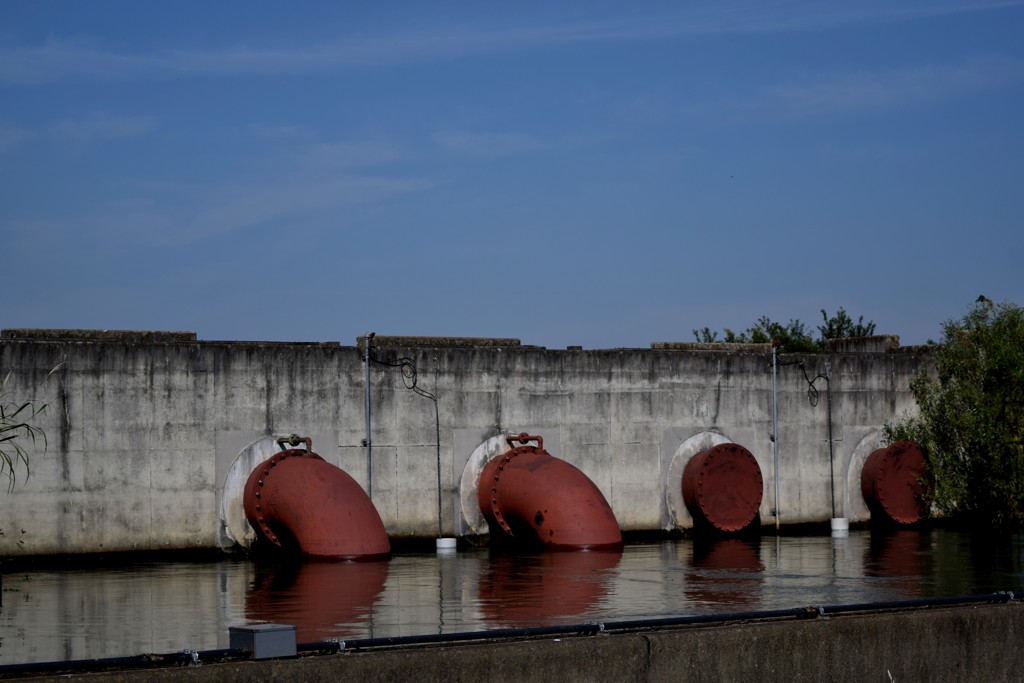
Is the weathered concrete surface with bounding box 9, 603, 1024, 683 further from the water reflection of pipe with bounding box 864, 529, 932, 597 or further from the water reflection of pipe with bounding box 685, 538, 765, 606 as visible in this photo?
the water reflection of pipe with bounding box 864, 529, 932, 597

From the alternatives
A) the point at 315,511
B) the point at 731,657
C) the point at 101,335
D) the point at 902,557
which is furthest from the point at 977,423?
the point at 731,657

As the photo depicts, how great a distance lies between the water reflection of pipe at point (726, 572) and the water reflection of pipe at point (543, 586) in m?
0.87

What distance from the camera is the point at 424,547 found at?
19.4 metres

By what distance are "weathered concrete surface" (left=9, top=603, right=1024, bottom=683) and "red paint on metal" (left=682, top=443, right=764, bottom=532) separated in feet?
37.3

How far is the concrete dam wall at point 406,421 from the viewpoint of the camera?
17.9 meters

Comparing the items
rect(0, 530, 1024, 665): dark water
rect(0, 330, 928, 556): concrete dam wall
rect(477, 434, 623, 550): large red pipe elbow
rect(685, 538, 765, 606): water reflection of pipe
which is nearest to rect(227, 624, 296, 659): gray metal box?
rect(0, 530, 1024, 665): dark water

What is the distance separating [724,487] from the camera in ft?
68.0

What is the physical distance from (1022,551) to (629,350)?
20.7 ft

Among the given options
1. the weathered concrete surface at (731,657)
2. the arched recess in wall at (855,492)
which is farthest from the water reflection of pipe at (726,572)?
the arched recess in wall at (855,492)

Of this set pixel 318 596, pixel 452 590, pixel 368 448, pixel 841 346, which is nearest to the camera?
pixel 318 596

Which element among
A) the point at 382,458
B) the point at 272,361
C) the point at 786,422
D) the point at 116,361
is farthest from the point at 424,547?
the point at 786,422

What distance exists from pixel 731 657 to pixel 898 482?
49.5ft

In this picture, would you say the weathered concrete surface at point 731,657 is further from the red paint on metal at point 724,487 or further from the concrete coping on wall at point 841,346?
the concrete coping on wall at point 841,346

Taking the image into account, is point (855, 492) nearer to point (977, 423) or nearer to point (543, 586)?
point (977, 423)
